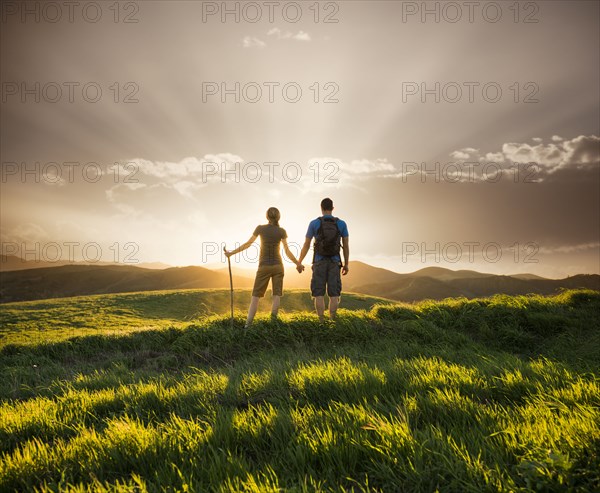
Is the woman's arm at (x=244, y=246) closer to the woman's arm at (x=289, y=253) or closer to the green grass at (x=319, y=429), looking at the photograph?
the woman's arm at (x=289, y=253)

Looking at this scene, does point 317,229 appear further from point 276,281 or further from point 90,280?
point 90,280

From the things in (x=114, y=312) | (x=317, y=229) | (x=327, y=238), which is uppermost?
(x=317, y=229)

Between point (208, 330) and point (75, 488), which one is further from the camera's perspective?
point (208, 330)

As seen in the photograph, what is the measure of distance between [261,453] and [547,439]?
205 centimetres

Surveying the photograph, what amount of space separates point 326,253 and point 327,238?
431 mm

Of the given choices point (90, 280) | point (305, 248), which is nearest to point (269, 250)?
point (305, 248)

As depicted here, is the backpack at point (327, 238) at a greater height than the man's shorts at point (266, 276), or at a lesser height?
greater

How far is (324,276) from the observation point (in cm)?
888

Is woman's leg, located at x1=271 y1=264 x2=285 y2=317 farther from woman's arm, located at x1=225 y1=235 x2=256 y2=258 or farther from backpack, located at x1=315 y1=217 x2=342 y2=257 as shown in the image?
→ backpack, located at x1=315 y1=217 x2=342 y2=257

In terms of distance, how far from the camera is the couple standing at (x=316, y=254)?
8.79 m

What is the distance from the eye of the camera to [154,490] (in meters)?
1.99

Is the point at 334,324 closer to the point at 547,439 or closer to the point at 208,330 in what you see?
the point at 208,330

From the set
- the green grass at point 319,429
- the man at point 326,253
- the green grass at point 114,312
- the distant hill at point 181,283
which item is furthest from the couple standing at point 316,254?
the distant hill at point 181,283

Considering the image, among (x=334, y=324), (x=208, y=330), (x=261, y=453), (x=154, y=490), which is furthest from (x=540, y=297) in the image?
(x=154, y=490)
